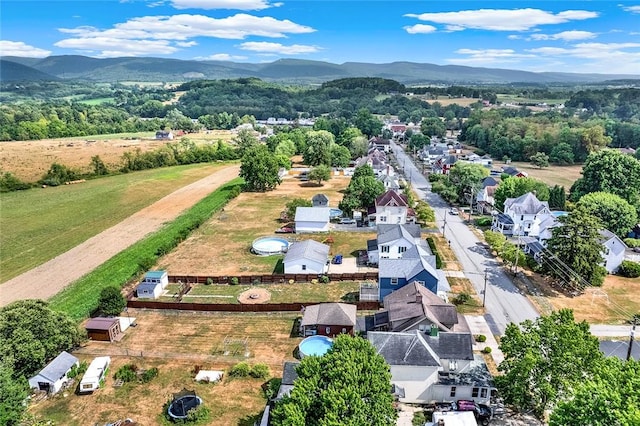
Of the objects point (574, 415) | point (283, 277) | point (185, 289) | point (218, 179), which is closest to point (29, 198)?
point (218, 179)

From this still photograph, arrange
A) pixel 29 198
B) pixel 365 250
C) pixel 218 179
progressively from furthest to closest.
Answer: pixel 218 179 → pixel 29 198 → pixel 365 250

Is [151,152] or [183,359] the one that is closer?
[183,359]

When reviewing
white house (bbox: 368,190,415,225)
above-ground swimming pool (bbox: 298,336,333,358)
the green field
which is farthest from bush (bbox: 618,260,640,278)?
the green field

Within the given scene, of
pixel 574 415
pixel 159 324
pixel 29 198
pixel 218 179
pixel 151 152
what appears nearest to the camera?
pixel 574 415

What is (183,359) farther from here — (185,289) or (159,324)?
(185,289)

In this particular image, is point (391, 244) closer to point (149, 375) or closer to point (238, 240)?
point (238, 240)

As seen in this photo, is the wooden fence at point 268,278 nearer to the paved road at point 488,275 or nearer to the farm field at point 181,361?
the farm field at point 181,361

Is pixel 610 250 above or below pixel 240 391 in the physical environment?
above

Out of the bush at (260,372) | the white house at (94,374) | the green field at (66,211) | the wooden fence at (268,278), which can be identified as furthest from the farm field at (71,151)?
the bush at (260,372)
